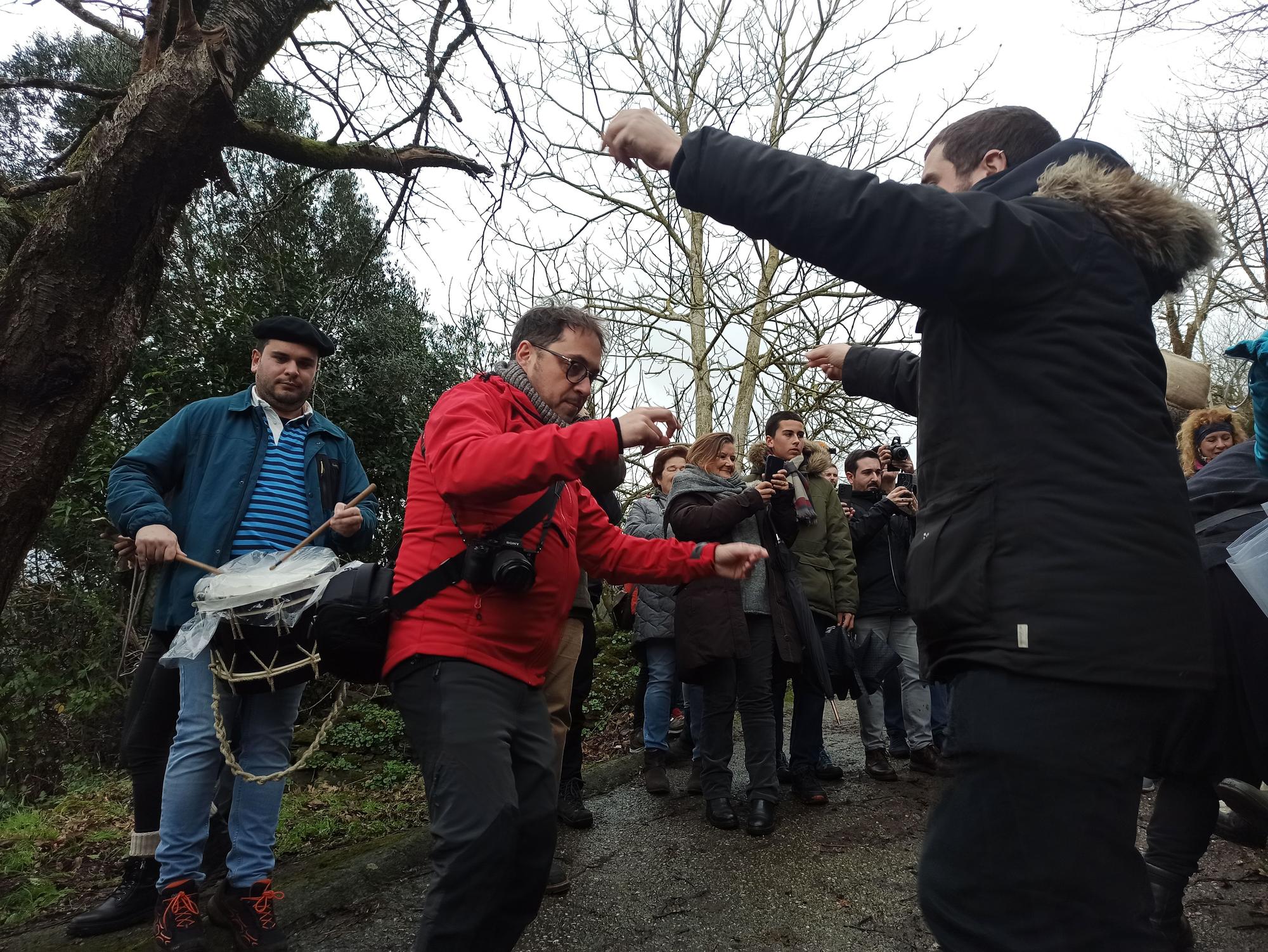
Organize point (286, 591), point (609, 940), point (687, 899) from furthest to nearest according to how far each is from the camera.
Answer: point (687, 899) → point (609, 940) → point (286, 591)

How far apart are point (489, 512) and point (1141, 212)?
5.38 ft

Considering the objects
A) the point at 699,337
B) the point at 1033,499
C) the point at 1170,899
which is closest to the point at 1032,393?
the point at 1033,499

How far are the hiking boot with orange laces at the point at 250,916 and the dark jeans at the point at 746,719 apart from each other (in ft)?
7.70

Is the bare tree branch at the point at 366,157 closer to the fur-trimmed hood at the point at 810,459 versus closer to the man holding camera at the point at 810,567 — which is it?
the man holding camera at the point at 810,567

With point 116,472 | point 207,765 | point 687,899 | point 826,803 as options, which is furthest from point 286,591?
point 826,803

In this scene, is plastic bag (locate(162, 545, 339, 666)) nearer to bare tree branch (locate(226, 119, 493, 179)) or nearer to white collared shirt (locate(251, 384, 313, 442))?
white collared shirt (locate(251, 384, 313, 442))

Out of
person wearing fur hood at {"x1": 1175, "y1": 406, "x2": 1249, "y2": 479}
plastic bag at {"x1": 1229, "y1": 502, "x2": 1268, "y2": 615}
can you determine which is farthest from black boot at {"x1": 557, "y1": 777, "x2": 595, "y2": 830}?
person wearing fur hood at {"x1": 1175, "y1": 406, "x2": 1249, "y2": 479}

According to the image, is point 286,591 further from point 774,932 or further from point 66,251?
point 774,932

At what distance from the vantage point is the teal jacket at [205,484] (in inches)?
125

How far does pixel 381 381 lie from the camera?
32.8ft

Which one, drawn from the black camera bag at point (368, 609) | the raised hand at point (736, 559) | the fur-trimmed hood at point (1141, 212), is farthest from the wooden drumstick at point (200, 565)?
the fur-trimmed hood at point (1141, 212)

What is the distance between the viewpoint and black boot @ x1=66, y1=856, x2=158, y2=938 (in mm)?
3074

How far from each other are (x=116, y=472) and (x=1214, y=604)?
12.7 feet

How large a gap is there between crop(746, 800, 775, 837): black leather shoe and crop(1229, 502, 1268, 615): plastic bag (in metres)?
2.60
